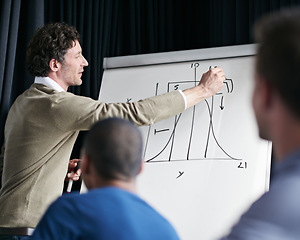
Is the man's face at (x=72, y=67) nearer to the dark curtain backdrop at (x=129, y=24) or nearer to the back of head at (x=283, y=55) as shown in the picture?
the dark curtain backdrop at (x=129, y=24)

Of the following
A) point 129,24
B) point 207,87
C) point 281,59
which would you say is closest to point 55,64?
point 207,87

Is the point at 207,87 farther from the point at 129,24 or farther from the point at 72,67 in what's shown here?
the point at 129,24

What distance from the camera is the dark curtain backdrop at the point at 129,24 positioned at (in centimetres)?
256

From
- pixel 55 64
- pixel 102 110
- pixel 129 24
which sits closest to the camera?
pixel 102 110

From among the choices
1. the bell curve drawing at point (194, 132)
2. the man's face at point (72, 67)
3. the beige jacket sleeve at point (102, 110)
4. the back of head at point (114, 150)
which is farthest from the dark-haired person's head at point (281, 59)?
the man's face at point (72, 67)

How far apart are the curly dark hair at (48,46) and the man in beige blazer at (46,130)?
0.28ft

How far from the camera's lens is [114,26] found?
9.63ft

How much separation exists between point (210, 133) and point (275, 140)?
140 cm

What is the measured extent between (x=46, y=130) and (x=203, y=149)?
0.62 metres

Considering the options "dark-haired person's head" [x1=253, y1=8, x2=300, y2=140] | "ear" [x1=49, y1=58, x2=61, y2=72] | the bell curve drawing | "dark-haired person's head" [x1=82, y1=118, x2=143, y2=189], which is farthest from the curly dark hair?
"dark-haired person's head" [x1=253, y1=8, x2=300, y2=140]

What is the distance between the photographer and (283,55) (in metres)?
0.60

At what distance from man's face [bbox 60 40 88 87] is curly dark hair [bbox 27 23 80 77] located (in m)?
0.02

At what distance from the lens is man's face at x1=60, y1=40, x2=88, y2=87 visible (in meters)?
2.19

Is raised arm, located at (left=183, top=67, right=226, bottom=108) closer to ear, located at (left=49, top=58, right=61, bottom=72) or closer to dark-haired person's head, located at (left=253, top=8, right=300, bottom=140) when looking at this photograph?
ear, located at (left=49, top=58, right=61, bottom=72)
